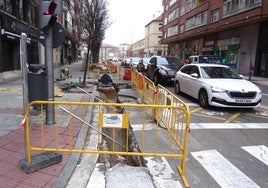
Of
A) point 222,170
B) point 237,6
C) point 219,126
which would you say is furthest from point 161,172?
point 237,6

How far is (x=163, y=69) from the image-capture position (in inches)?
591

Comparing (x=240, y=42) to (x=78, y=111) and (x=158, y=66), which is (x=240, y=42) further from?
(x=78, y=111)

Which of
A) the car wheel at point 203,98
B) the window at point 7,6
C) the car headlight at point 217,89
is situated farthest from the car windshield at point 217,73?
the window at point 7,6

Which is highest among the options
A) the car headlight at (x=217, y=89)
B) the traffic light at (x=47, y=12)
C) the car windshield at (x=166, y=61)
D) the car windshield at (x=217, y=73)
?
the traffic light at (x=47, y=12)

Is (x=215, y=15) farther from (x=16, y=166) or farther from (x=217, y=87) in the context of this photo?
(x=16, y=166)

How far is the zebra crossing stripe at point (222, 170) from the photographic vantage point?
3965 mm

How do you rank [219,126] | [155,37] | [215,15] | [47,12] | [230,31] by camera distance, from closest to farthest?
[47,12]
[219,126]
[230,31]
[215,15]
[155,37]

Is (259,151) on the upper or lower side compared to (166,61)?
lower

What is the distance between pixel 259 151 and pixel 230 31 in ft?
93.4

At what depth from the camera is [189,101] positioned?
34.8ft

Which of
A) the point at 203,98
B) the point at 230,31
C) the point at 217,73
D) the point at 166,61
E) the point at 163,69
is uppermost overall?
the point at 230,31

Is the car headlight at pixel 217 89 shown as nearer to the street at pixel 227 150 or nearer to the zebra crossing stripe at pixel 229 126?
the street at pixel 227 150

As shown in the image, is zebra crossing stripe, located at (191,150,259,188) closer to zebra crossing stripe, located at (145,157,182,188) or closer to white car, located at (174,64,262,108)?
zebra crossing stripe, located at (145,157,182,188)

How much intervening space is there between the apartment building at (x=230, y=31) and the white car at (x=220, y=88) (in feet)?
48.1
